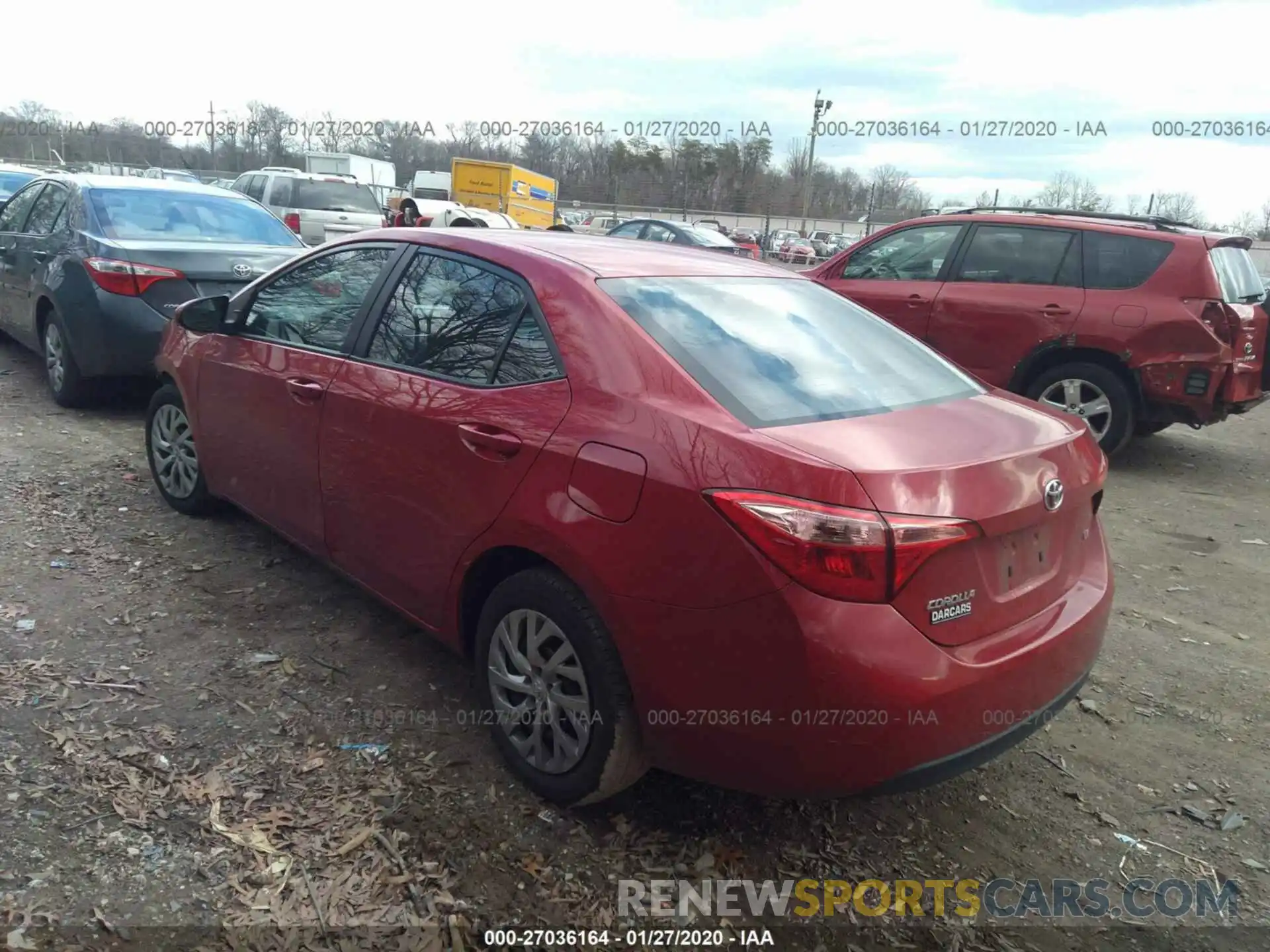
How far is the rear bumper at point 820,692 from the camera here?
6.89ft

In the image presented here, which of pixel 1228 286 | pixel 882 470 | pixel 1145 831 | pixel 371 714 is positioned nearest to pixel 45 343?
pixel 371 714

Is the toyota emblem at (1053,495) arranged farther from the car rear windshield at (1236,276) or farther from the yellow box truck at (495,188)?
the yellow box truck at (495,188)

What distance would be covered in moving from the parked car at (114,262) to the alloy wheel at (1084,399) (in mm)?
5743

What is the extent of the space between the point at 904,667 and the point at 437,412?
5.21ft

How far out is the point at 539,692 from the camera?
267cm

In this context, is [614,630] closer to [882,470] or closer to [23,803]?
[882,470]

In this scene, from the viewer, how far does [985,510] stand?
7.34 feet

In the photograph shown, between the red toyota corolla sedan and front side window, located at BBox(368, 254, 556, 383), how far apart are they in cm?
1

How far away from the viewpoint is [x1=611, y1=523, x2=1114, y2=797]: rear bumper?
82.7 inches

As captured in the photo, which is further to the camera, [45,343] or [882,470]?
[45,343]

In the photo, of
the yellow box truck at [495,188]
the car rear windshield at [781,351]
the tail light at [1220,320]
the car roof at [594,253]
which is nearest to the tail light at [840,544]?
the car rear windshield at [781,351]

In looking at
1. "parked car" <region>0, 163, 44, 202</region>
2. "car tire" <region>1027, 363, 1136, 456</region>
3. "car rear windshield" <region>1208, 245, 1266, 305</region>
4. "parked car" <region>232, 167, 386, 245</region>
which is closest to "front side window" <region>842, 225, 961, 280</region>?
"car tire" <region>1027, 363, 1136, 456</region>

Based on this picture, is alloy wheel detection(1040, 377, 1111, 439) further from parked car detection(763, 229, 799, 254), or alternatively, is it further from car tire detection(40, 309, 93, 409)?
parked car detection(763, 229, 799, 254)

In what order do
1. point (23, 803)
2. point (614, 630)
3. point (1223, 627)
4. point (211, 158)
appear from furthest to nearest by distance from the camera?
1. point (211, 158)
2. point (1223, 627)
3. point (23, 803)
4. point (614, 630)
